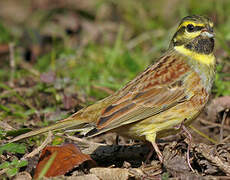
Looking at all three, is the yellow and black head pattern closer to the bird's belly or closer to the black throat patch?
the black throat patch

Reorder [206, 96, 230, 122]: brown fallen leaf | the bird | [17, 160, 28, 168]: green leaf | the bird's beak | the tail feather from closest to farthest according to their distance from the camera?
1. [17, 160, 28, 168]: green leaf
2. the tail feather
3. the bird
4. the bird's beak
5. [206, 96, 230, 122]: brown fallen leaf

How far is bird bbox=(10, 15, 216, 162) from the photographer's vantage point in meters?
4.23

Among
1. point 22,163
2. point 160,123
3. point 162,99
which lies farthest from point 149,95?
point 22,163

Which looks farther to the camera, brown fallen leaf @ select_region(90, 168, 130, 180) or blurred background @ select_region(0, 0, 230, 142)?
blurred background @ select_region(0, 0, 230, 142)

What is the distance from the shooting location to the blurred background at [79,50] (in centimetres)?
581

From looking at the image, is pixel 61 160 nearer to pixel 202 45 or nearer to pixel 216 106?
pixel 202 45

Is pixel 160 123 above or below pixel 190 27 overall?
below

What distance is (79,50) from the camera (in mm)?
7746

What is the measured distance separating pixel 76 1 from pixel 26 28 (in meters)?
2.96

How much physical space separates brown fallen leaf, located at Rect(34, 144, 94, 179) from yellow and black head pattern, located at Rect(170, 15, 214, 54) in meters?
1.61

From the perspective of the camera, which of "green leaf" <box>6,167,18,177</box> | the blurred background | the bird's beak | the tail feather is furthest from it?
the blurred background

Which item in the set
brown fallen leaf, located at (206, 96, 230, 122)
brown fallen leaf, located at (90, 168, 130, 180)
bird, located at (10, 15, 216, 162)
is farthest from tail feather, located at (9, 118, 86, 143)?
brown fallen leaf, located at (206, 96, 230, 122)

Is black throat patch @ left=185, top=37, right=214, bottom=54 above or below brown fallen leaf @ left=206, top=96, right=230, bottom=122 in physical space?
above

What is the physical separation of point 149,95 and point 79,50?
350 centimetres
